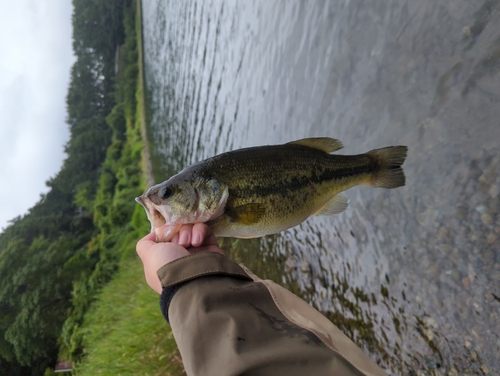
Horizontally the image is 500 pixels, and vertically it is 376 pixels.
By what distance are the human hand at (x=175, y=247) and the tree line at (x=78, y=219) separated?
40.2ft

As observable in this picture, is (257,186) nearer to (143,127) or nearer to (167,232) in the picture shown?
(167,232)

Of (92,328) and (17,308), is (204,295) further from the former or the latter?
(17,308)

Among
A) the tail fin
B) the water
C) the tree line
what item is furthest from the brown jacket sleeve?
the tree line

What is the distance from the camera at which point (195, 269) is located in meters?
1.95

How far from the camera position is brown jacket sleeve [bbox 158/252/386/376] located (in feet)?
4.62

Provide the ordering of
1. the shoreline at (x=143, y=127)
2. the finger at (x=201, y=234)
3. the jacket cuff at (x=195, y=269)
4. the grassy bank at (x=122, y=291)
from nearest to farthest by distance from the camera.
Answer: the jacket cuff at (x=195, y=269), the finger at (x=201, y=234), the grassy bank at (x=122, y=291), the shoreline at (x=143, y=127)

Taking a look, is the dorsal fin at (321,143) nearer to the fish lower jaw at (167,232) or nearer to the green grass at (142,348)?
the fish lower jaw at (167,232)

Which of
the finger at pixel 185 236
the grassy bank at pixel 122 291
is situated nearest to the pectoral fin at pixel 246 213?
the finger at pixel 185 236

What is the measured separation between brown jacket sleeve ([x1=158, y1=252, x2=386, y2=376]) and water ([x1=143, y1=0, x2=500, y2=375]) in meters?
2.05

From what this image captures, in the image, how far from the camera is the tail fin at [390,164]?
2.94 meters

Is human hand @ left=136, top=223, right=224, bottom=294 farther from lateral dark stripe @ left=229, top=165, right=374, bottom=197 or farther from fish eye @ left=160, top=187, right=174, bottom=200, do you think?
lateral dark stripe @ left=229, top=165, right=374, bottom=197

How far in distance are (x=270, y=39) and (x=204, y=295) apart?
6702mm

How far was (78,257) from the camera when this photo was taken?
22859 mm

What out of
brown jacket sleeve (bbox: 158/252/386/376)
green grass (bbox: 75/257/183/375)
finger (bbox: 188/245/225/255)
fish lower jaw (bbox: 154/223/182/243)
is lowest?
green grass (bbox: 75/257/183/375)
